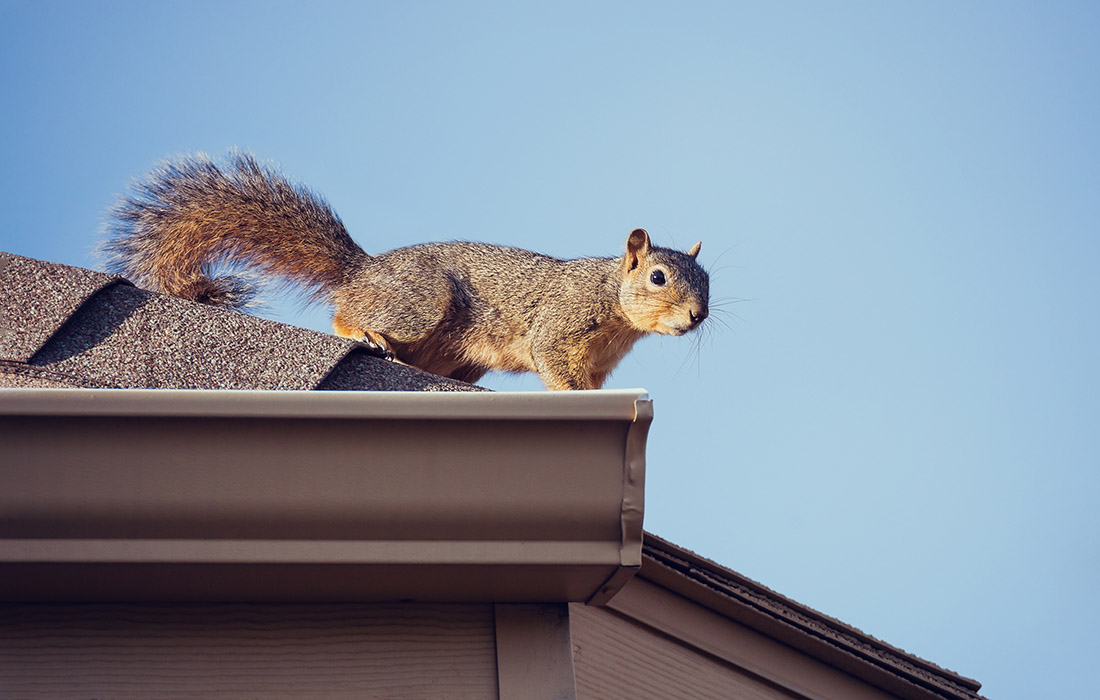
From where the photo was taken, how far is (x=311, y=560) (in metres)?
1.32

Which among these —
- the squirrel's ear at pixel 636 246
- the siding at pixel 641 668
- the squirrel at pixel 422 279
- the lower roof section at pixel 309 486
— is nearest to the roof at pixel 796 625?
the siding at pixel 641 668

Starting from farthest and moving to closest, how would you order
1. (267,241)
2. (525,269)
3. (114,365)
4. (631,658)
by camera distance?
(525,269)
(267,241)
(631,658)
(114,365)

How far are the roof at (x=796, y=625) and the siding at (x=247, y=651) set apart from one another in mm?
746

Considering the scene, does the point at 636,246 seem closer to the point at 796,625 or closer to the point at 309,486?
the point at 796,625

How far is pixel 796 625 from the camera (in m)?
2.29

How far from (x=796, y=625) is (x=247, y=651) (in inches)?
50.6

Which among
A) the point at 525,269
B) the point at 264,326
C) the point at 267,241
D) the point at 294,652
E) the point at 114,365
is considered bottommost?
the point at 294,652

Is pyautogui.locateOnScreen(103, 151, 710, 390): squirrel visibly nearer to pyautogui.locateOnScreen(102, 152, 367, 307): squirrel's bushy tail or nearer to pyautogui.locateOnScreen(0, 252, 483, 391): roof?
pyautogui.locateOnScreen(102, 152, 367, 307): squirrel's bushy tail

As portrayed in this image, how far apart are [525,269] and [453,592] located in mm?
3444

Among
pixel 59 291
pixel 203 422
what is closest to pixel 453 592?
pixel 203 422

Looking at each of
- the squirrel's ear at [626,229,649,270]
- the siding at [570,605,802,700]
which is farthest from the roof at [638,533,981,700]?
the squirrel's ear at [626,229,649,270]

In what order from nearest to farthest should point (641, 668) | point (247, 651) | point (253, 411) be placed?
point (253, 411)
point (247, 651)
point (641, 668)

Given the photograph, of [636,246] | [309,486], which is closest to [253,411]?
[309,486]

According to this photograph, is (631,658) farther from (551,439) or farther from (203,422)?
(203,422)
